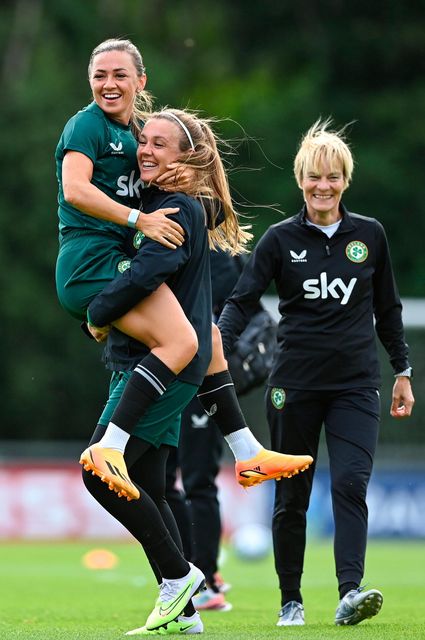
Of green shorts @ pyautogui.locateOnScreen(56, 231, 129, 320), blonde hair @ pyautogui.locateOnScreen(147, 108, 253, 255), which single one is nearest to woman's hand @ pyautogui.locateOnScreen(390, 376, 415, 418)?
blonde hair @ pyautogui.locateOnScreen(147, 108, 253, 255)

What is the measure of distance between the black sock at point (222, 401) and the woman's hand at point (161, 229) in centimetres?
68

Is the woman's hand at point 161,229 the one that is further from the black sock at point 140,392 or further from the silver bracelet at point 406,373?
the silver bracelet at point 406,373

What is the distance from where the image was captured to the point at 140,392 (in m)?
5.60

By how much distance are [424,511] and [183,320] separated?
12.5 metres

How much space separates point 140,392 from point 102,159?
999 millimetres

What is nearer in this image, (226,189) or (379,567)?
(226,189)

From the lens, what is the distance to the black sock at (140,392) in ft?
18.4

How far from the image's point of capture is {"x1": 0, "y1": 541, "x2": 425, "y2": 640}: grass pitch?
19.6ft

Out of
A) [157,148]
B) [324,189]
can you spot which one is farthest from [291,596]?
[157,148]

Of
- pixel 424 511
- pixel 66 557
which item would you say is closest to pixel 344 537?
pixel 66 557

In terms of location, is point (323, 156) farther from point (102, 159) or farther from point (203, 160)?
point (102, 159)

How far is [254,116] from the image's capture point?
101 ft

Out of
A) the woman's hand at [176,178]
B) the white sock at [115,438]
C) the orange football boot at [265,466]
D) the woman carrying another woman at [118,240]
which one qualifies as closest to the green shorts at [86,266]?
the woman carrying another woman at [118,240]

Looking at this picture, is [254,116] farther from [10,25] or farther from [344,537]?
[344,537]
